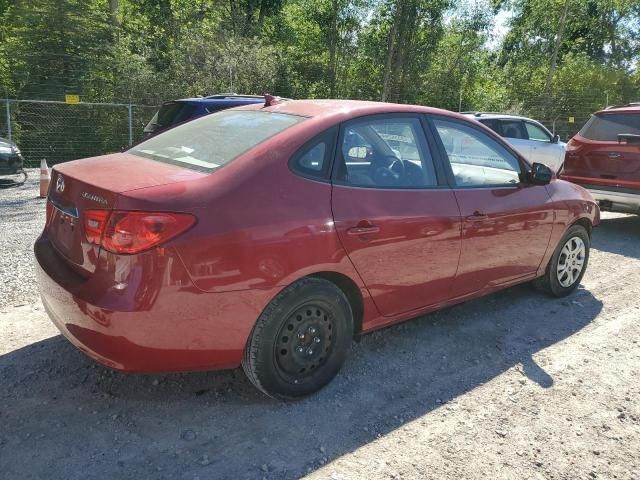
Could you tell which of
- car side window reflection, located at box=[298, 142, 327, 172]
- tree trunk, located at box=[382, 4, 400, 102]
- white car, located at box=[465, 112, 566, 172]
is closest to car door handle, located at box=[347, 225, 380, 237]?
car side window reflection, located at box=[298, 142, 327, 172]

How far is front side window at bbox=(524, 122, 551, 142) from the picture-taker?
11.2 metres

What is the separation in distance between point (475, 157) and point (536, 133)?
322 inches

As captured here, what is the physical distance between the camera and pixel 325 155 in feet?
10.2

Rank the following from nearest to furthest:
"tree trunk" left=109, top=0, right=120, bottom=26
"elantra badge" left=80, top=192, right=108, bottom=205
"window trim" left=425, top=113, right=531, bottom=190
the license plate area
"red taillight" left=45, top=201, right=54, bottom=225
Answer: "elantra badge" left=80, top=192, right=108, bottom=205
the license plate area
"red taillight" left=45, top=201, right=54, bottom=225
"window trim" left=425, top=113, right=531, bottom=190
"tree trunk" left=109, top=0, right=120, bottom=26

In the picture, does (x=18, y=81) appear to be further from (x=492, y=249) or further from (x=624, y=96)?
(x=624, y=96)

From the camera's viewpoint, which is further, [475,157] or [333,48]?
[333,48]

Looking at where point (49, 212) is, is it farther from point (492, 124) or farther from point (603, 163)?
point (492, 124)

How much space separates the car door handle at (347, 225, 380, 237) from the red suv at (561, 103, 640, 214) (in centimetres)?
547

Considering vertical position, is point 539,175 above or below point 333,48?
below

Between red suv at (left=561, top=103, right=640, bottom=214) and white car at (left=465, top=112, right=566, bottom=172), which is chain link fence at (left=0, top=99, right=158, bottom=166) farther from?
red suv at (left=561, top=103, right=640, bottom=214)

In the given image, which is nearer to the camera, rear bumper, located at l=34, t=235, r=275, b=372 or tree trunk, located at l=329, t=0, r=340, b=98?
rear bumper, located at l=34, t=235, r=275, b=372

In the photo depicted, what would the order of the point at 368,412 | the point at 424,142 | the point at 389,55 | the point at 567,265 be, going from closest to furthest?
1. the point at 368,412
2. the point at 424,142
3. the point at 567,265
4. the point at 389,55

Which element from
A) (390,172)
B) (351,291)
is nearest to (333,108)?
(390,172)

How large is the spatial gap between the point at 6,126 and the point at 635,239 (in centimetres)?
1458
